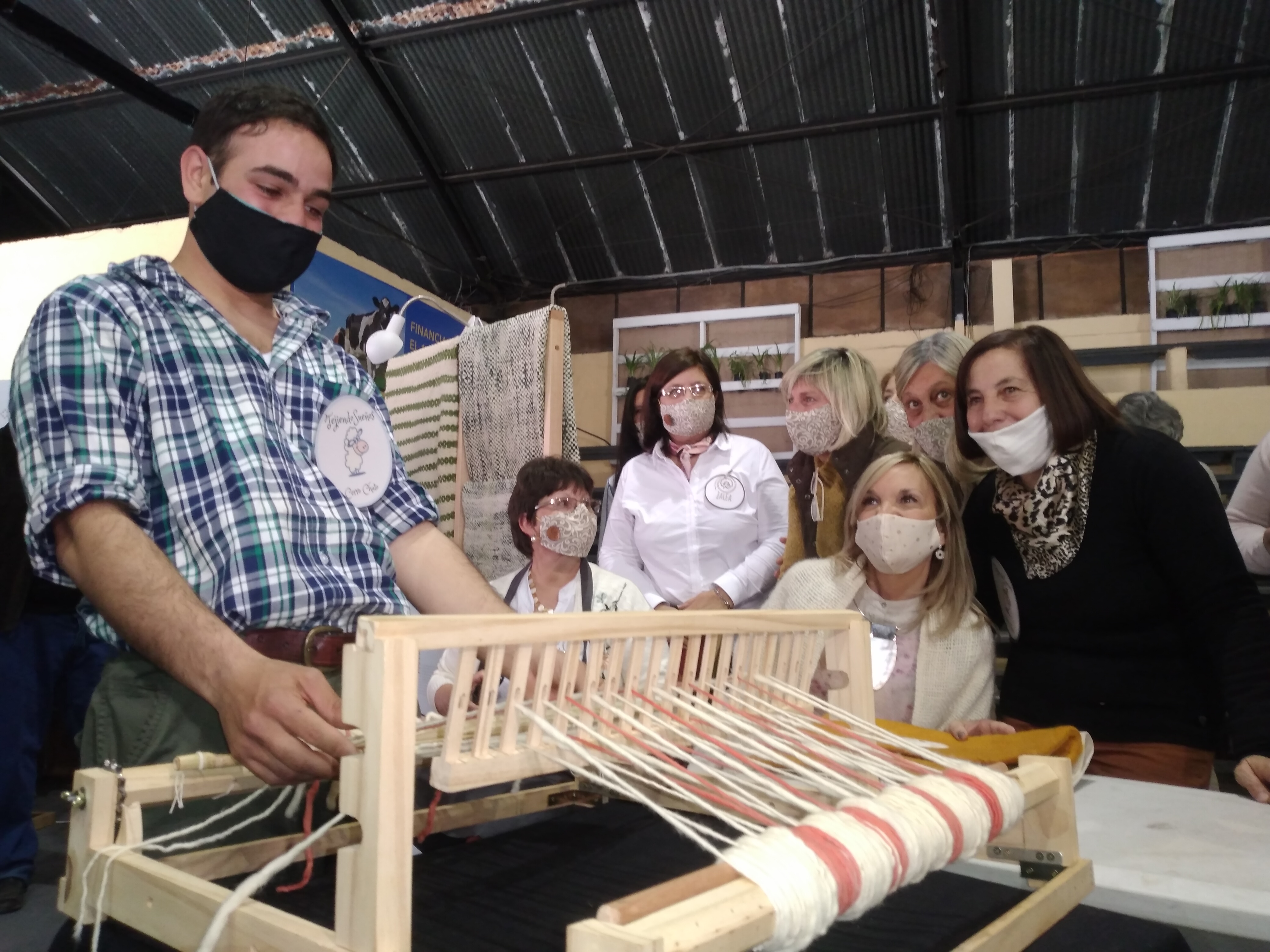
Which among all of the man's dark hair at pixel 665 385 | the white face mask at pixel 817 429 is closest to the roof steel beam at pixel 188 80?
the man's dark hair at pixel 665 385

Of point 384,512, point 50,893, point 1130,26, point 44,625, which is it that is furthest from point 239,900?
point 1130,26

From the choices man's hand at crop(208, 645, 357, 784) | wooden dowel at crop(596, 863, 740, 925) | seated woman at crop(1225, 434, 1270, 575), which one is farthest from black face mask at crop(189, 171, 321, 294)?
seated woman at crop(1225, 434, 1270, 575)

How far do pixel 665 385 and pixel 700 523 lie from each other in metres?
0.39

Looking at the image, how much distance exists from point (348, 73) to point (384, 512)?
4675 mm

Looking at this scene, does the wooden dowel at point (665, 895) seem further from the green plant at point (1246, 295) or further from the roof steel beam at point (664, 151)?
the green plant at point (1246, 295)

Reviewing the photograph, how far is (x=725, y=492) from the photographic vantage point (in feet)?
7.79

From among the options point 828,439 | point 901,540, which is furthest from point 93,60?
point 901,540

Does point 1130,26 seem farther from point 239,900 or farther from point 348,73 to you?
point 239,900

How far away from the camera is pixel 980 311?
5.64 meters

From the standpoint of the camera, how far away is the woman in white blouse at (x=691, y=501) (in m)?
2.34

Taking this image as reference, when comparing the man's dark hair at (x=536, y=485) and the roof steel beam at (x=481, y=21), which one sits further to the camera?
the roof steel beam at (x=481, y=21)

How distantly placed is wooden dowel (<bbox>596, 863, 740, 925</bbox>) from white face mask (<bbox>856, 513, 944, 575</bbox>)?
130cm

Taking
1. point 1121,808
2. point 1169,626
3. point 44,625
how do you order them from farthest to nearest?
point 44,625
point 1169,626
point 1121,808

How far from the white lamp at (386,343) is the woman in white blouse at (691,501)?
0.93 metres
